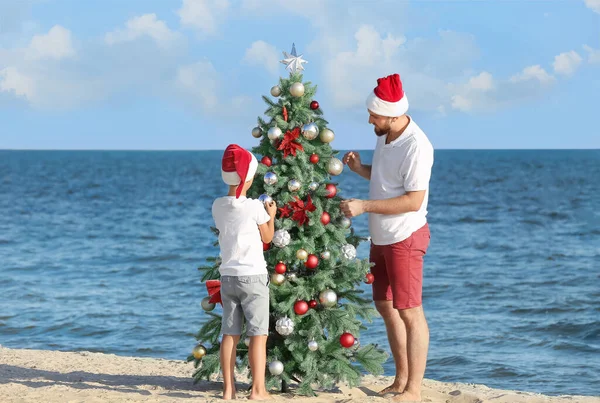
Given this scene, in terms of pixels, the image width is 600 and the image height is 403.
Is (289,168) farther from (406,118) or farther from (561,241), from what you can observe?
(561,241)

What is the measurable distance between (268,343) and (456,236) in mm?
17308

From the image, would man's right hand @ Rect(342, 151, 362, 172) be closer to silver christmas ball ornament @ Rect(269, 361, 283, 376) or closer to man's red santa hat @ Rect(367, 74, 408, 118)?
man's red santa hat @ Rect(367, 74, 408, 118)

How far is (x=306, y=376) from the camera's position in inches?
239

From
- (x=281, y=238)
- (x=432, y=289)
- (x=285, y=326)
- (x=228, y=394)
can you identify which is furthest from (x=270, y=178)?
(x=432, y=289)

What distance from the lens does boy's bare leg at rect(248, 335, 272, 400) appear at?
225 inches

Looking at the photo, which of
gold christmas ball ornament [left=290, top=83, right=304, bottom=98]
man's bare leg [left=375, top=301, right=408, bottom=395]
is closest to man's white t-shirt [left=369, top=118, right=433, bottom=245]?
man's bare leg [left=375, top=301, right=408, bottom=395]

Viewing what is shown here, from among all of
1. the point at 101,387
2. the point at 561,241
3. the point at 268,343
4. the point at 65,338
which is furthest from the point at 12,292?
the point at 561,241

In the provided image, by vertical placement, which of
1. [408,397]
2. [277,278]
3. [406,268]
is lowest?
[408,397]

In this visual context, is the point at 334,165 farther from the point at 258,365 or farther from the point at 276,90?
the point at 258,365

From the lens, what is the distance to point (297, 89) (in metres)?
6.05

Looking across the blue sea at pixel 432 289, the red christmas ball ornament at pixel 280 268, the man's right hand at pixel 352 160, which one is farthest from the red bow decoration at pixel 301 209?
the blue sea at pixel 432 289

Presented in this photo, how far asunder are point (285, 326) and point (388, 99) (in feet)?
6.16

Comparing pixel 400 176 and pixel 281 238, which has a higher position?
pixel 400 176

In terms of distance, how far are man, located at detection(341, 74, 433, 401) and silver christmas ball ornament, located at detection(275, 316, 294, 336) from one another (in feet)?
2.64
